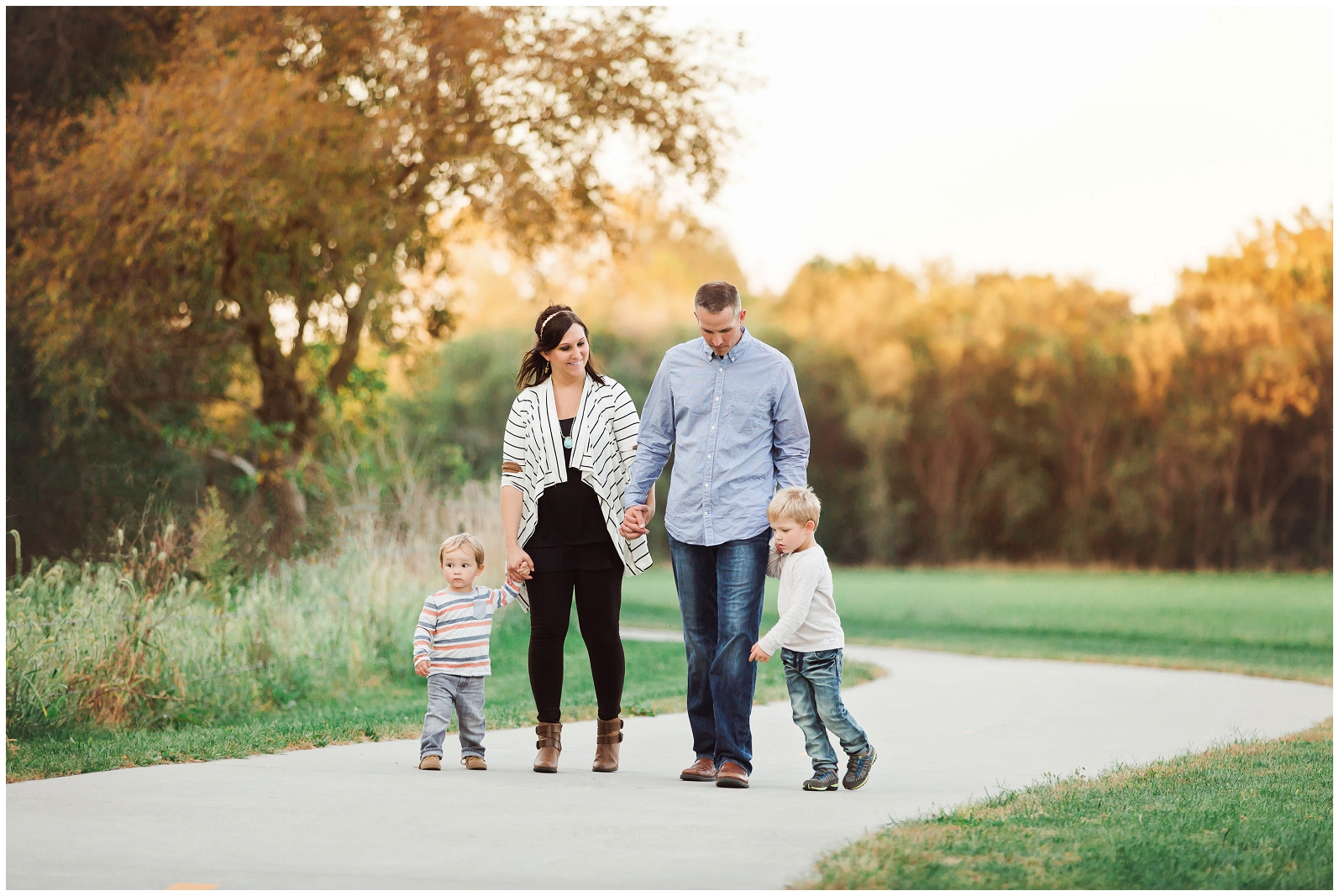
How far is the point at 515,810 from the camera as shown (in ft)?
16.2

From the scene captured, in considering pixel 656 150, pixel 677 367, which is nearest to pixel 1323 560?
pixel 656 150

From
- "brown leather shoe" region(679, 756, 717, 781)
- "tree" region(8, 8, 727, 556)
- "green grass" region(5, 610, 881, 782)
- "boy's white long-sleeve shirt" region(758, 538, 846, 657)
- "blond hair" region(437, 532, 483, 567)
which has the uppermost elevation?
"tree" region(8, 8, 727, 556)

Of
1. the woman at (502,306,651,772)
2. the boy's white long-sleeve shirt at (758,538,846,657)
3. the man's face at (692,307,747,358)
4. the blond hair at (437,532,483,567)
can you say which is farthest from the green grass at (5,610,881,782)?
the man's face at (692,307,747,358)

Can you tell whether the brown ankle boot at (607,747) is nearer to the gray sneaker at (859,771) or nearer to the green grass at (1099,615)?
the gray sneaker at (859,771)

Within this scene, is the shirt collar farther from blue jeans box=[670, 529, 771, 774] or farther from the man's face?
blue jeans box=[670, 529, 771, 774]

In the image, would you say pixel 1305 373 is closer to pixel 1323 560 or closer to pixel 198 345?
pixel 1323 560

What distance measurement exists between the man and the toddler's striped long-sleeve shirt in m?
0.79

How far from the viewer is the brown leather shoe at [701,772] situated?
5.69m

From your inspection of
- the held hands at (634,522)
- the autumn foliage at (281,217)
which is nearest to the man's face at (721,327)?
the held hands at (634,522)

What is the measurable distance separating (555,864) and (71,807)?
186 cm

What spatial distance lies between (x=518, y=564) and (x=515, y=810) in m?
1.18

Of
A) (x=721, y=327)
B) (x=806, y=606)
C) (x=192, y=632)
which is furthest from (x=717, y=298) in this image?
(x=192, y=632)

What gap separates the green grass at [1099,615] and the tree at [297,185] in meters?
5.09

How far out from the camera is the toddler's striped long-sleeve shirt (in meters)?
6.05
